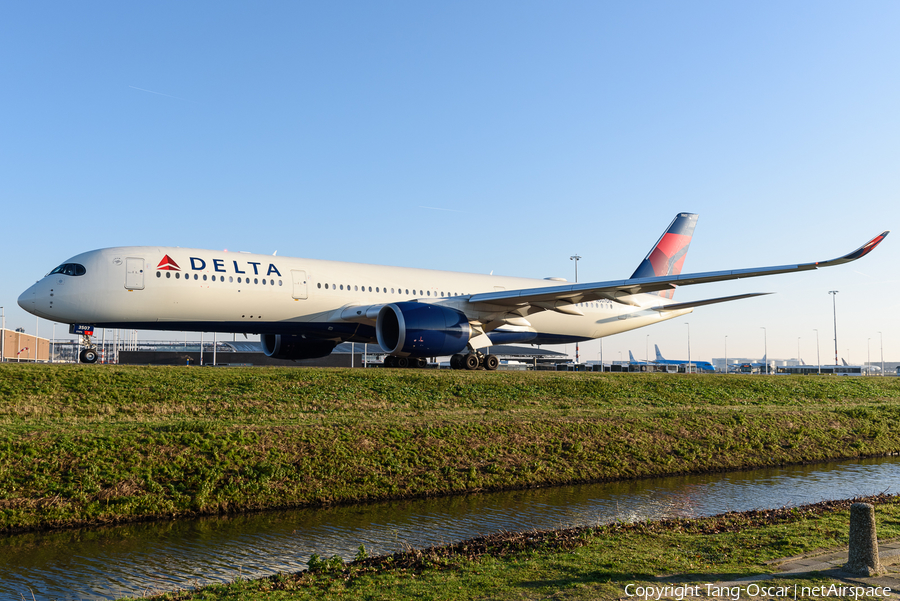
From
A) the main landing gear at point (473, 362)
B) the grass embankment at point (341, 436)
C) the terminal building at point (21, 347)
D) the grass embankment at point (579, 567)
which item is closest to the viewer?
the grass embankment at point (579, 567)

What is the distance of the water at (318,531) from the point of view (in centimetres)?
841

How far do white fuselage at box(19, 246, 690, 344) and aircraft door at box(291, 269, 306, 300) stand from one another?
39mm

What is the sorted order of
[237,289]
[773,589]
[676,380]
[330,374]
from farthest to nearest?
[676,380] < [237,289] < [330,374] < [773,589]

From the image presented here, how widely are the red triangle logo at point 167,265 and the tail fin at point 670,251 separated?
81.5 ft

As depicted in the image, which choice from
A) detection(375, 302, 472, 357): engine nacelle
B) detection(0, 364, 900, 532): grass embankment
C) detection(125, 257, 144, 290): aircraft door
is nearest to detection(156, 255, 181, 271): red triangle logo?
detection(125, 257, 144, 290): aircraft door

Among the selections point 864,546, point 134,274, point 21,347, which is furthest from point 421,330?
point 21,347

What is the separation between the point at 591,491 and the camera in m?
14.8

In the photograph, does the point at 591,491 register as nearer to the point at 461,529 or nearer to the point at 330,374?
the point at 461,529

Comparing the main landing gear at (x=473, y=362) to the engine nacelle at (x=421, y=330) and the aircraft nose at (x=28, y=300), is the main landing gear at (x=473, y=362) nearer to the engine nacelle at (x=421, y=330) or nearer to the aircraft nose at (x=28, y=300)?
the engine nacelle at (x=421, y=330)

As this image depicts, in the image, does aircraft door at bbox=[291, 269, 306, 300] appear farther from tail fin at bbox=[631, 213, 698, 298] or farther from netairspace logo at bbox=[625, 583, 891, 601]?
netairspace logo at bbox=[625, 583, 891, 601]

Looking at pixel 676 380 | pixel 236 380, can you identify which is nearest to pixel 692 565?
pixel 236 380

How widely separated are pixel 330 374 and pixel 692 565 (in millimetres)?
16628

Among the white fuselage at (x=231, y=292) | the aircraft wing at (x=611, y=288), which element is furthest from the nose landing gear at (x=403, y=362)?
the aircraft wing at (x=611, y=288)

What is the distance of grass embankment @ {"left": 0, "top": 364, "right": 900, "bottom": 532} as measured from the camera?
12.0 m
